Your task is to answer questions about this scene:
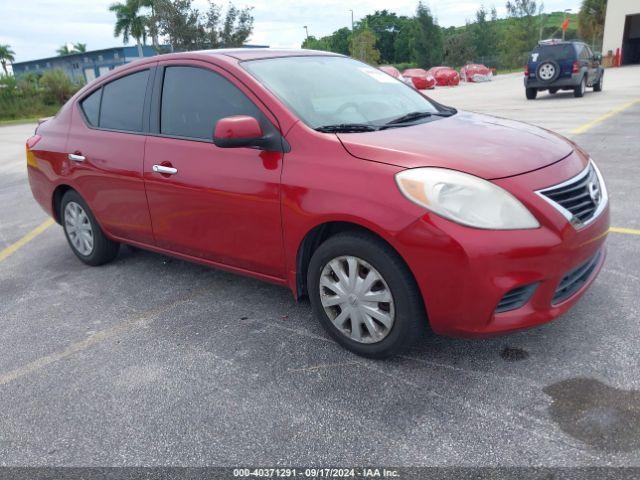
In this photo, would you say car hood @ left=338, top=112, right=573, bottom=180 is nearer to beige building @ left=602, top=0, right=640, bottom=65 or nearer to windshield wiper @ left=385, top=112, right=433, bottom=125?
windshield wiper @ left=385, top=112, right=433, bottom=125

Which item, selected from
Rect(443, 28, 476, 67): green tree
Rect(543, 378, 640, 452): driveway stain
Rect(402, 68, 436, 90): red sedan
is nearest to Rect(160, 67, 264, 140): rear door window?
Rect(543, 378, 640, 452): driveway stain

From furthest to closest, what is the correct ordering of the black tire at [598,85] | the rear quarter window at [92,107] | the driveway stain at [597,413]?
1. the black tire at [598,85]
2. the rear quarter window at [92,107]
3. the driveway stain at [597,413]

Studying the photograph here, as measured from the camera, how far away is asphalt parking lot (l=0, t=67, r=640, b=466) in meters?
2.41

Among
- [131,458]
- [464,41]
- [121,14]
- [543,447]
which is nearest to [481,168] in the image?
[543,447]

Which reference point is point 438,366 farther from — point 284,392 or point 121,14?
point 121,14

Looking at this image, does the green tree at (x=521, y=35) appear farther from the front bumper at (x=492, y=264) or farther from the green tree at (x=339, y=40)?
the front bumper at (x=492, y=264)

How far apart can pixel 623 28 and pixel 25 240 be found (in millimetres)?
49785

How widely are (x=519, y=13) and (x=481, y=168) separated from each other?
76526mm

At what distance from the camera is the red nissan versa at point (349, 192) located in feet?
8.60

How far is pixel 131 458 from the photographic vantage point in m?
2.44

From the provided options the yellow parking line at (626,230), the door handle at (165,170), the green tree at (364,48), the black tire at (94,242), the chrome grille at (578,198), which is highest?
the green tree at (364,48)

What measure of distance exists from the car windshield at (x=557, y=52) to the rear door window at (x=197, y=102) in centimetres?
1693

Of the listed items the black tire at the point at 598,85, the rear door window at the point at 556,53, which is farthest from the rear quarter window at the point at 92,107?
the black tire at the point at 598,85

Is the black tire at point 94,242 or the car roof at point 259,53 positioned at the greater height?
the car roof at point 259,53
